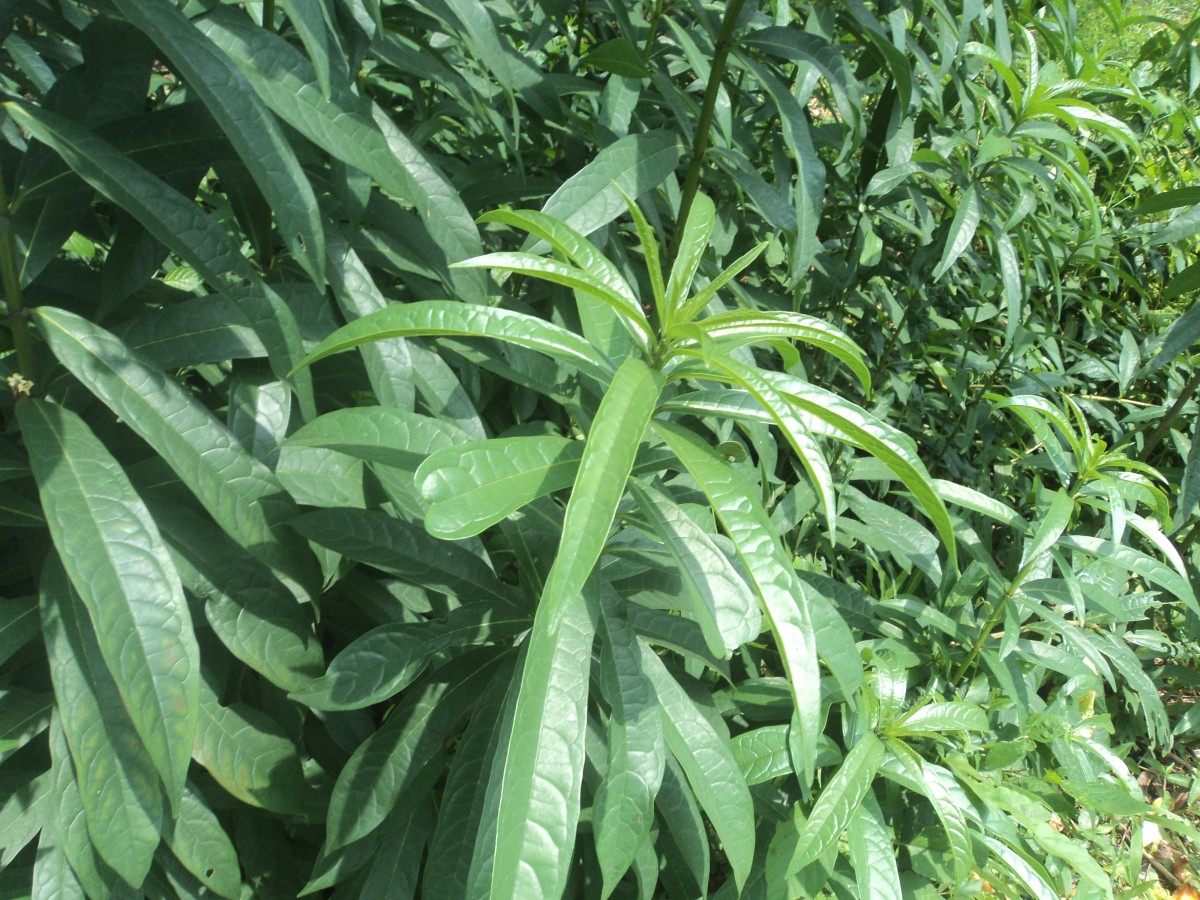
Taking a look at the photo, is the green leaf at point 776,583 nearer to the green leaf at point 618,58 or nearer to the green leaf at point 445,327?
the green leaf at point 445,327

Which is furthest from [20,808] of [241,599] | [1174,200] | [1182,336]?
[1174,200]

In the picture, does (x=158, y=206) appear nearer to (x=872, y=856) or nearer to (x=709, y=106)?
(x=709, y=106)

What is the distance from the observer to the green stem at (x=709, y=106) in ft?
4.82

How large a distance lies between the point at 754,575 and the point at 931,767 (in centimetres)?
98

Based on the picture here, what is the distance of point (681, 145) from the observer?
1.51 m

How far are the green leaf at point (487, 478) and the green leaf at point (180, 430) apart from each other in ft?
1.16

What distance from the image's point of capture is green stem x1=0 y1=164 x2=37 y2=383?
3.27ft

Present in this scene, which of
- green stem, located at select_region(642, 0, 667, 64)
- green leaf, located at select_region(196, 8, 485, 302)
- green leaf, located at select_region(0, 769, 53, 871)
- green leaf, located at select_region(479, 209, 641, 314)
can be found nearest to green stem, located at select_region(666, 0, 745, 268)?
green stem, located at select_region(642, 0, 667, 64)

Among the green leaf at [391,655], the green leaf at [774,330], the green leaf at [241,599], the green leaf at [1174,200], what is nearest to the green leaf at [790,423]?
the green leaf at [774,330]

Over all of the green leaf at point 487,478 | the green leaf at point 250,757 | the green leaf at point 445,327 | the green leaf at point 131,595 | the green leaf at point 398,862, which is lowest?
the green leaf at point 398,862

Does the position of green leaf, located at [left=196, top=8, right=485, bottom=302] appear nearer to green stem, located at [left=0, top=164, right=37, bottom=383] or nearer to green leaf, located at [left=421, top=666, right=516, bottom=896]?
green stem, located at [left=0, top=164, right=37, bottom=383]

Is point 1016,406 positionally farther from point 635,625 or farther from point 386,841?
point 386,841

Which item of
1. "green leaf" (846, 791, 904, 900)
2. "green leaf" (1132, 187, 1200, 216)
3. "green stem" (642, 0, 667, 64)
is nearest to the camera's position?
"green leaf" (846, 791, 904, 900)

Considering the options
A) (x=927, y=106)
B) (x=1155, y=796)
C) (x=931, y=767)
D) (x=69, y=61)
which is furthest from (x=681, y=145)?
(x=1155, y=796)
